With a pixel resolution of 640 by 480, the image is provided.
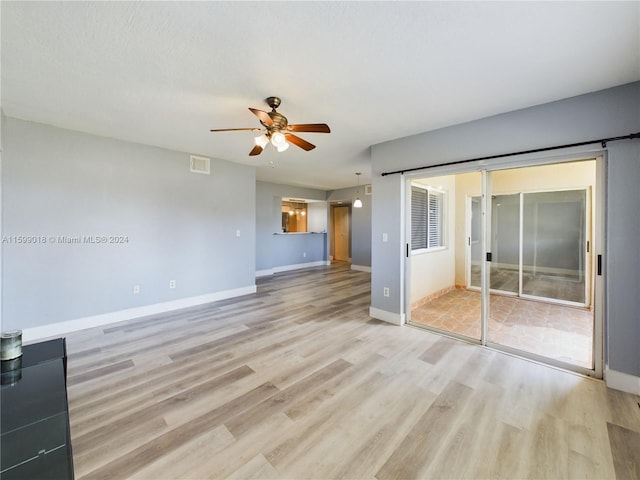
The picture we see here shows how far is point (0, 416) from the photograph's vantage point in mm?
1029

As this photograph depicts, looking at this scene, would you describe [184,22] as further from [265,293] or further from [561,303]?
[561,303]

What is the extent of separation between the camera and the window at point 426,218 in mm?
4398

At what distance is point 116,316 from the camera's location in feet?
12.2

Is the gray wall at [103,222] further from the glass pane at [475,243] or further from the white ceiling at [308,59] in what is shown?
the glass pane at [475,243]

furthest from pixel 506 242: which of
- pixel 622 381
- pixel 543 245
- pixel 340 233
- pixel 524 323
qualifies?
pixel 340 233

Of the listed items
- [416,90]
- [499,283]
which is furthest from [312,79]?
[499,283]

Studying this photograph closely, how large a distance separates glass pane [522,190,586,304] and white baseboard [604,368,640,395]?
101 inches

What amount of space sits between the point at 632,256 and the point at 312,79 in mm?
3049

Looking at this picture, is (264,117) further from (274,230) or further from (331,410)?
(274,230)

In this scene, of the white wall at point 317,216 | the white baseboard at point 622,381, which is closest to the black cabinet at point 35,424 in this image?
the white baseboard at point 622,381

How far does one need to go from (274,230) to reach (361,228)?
102 inches

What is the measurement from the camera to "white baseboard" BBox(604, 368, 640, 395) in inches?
84.1

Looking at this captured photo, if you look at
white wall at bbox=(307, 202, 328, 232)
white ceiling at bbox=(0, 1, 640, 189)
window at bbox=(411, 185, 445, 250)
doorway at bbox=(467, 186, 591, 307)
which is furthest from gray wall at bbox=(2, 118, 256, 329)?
doorway at bbox=(467, 186, 591, 307)

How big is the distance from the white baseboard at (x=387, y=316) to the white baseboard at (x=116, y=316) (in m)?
2.68
